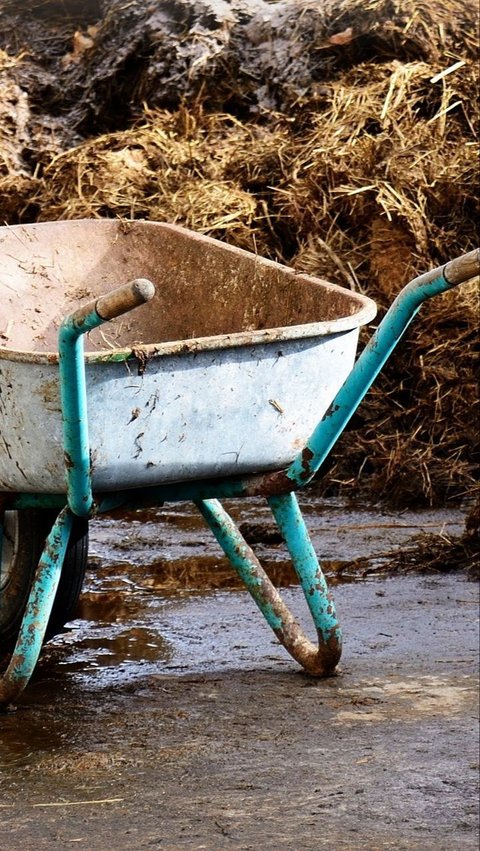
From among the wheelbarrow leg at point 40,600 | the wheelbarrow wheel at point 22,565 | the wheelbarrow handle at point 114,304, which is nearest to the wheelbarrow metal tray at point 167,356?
the wheelbarrow leg at point 40,600

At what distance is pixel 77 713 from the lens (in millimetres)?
3223

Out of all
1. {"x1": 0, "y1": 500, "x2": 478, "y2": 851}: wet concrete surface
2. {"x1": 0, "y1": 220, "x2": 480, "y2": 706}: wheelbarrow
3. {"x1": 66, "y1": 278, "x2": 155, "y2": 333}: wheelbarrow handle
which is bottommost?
{"x1": 0, "y1": 500, "x2": 478, "y2": 851}: wet concrete surface

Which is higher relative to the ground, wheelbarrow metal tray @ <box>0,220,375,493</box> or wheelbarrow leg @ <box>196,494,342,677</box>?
wheelbarrow metal tray @ <box>0,220,375,493</box>

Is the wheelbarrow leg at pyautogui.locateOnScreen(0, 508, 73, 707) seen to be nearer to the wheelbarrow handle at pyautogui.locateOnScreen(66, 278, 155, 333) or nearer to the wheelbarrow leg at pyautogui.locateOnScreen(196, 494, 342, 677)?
the wheelbarrow leg at pyautogui.locateOnScreen(196, 494, 342, 677)

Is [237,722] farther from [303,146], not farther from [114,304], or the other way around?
[303,146]

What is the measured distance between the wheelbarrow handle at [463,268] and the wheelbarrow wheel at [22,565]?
1.22 m

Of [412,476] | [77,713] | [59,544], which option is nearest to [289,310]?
[59,544]

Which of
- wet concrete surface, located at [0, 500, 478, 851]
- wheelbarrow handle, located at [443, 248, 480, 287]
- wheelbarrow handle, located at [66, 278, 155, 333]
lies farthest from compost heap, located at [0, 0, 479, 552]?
wheelbarrow handle, located at [66, 278, 155, 333]

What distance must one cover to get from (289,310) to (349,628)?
3.11 ft

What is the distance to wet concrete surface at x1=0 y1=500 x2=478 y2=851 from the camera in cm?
259

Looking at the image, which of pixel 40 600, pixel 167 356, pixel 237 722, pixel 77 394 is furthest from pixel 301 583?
pixel 77 394

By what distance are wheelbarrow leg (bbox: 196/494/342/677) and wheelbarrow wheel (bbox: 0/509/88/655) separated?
37cm

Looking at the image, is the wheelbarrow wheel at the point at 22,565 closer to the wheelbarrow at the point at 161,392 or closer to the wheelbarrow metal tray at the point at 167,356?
the wheelbarrow at the point at 161,392

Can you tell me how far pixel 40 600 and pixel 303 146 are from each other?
11.7ft
